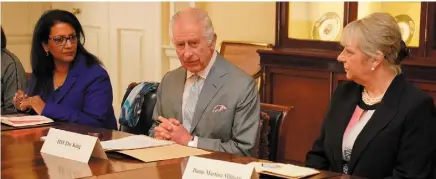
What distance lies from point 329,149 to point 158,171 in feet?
2.36

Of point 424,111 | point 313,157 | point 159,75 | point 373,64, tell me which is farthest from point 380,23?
point 159,75

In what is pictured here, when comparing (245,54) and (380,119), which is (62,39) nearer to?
(380,119)

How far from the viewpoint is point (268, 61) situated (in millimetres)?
4547

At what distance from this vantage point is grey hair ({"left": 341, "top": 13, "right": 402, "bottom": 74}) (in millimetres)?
2402

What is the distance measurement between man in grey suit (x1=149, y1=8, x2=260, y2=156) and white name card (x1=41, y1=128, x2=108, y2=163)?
392 mm

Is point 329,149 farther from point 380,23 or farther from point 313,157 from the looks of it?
point 380,23

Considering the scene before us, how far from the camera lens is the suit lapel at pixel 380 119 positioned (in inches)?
93.3

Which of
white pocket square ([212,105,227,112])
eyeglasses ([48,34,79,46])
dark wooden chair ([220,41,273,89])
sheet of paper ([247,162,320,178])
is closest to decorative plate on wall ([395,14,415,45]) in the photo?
dark wooden chair ([220,41,273,89])

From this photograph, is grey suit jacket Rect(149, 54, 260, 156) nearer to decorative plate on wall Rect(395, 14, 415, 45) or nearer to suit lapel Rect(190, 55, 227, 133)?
suit lapel Rect(190, 55, 227, 133)

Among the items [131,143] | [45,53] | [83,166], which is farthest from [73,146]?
[45,53]

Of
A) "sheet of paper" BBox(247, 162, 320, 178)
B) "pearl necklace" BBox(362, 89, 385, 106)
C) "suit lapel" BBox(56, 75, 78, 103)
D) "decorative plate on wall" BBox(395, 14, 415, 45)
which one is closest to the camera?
"sheet of paper" BBox(247, 162, 320, 178)

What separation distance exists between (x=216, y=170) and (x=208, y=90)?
94cm

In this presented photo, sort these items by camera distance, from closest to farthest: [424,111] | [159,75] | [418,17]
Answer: [424,111], [418,17], [159,75]

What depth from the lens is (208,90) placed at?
2.72 meters
